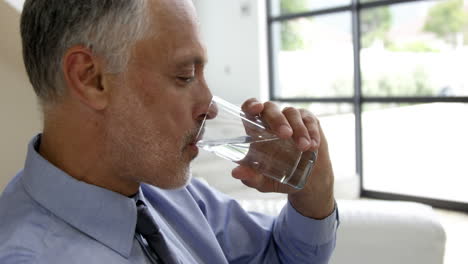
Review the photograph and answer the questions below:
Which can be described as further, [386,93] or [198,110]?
[386,93]

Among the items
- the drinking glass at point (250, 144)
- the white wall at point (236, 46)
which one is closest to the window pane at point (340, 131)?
the white wall at point (236, 46)

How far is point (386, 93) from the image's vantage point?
501cm

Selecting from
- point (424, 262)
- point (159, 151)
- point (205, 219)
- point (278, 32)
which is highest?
point (278, 32)

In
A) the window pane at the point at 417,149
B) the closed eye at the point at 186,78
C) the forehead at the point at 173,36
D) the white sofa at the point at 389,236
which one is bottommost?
the window pane at the point at 417,149

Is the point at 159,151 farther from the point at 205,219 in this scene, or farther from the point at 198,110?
the point at 205,219

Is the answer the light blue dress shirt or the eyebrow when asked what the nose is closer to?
the eyebrow

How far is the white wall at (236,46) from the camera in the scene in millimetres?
6289

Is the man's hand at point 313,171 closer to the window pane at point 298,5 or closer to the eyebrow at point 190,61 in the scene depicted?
the eyebrow at point 190,61

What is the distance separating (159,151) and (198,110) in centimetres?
11

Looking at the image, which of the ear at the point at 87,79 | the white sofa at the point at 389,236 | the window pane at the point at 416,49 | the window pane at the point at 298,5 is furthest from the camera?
the window pane at the point at 298,5

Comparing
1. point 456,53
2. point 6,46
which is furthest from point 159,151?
point 456,53

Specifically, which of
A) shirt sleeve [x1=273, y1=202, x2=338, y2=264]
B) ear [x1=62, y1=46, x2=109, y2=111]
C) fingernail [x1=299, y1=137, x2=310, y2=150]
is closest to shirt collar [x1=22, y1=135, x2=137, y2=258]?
ear [x1=62, y1=46, x2=109, y2=111]

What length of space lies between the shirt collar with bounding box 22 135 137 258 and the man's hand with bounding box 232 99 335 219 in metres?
0.26

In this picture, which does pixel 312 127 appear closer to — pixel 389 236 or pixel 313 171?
pixel 313 171
